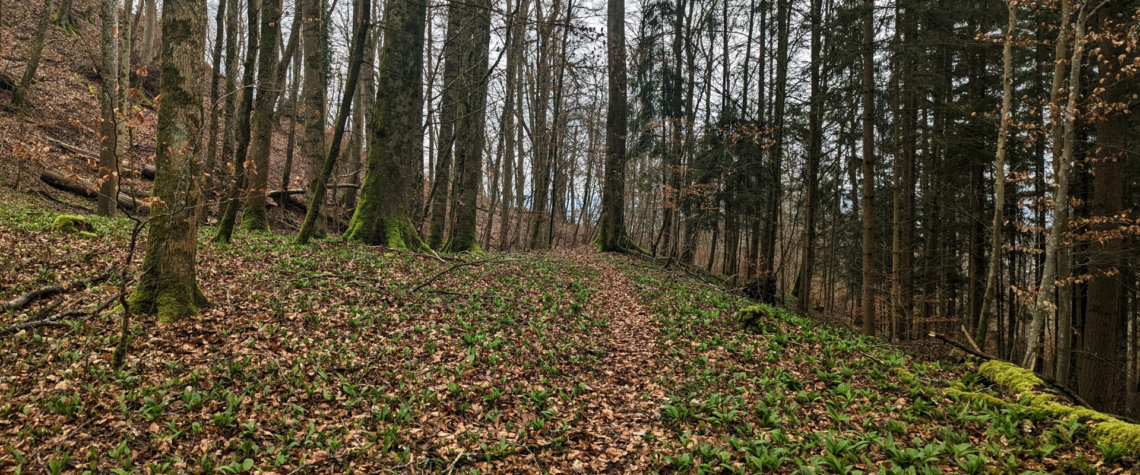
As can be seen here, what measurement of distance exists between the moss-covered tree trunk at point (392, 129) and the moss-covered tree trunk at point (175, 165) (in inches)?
209

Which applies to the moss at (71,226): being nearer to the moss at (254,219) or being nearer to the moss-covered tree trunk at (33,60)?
the moss at (254,219)

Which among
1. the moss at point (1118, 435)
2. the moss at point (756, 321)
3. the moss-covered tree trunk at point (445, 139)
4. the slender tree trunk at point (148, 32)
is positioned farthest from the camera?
the slender tree trunk at point (148, 32)

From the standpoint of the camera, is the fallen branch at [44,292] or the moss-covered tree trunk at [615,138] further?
the moss-covered tree trunk at [615,138]

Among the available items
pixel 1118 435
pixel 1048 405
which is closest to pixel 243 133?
pixel 1048 405

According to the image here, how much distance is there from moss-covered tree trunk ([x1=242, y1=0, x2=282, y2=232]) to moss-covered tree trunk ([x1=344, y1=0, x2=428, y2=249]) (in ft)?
6.98

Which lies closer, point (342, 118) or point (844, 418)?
point (844, 418)

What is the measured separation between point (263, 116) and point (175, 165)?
7.35 m

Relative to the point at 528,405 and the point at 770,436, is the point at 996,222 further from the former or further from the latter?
the point at 528,405

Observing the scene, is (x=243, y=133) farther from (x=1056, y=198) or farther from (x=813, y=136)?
(x=1056, y=198)

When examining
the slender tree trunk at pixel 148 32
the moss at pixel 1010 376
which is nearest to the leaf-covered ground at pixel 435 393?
the moss at pixel 1010 376

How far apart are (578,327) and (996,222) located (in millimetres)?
7811

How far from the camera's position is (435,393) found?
5.42 metres

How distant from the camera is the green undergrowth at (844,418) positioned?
14.1ft

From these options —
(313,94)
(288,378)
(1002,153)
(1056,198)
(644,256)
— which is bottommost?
(288,378)
